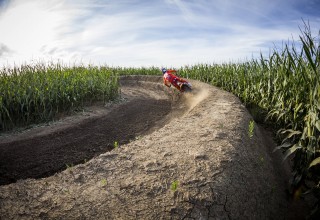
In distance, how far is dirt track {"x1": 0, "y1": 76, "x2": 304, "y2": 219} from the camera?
2.95m

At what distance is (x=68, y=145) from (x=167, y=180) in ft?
13.0

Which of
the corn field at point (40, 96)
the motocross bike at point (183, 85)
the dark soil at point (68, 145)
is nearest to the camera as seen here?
the dark soil at point (68, 145)

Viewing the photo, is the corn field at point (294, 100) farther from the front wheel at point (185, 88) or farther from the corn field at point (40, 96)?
the corn field at point (40, 96)

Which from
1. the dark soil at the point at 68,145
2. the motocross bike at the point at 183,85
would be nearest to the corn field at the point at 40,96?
the dark soil at the point at 68,145

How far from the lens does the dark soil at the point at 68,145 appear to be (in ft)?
17.4

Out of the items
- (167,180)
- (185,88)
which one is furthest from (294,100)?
(185,88)

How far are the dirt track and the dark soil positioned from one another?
5cm

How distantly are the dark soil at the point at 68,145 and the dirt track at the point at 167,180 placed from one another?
46 millimetres

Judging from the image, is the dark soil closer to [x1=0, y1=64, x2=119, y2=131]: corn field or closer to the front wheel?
[x1=0, y1=64, x2=119, y2=131]: corn field

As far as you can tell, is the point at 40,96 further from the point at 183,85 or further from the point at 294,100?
the point at 294,100

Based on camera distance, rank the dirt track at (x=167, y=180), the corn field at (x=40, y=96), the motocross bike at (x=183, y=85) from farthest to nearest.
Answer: the motocross bike at (x=183, y=85) < the corn field at (x=40, y=96) < the dirt track at (x=167, y=180)

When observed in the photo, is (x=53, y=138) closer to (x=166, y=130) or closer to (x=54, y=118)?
(x=54, y=118)

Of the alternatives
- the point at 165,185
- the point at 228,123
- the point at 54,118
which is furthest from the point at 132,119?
the point at 165,185

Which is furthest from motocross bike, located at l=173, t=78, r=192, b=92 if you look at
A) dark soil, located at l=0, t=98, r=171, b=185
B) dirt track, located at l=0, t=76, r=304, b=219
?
dirt track, located at l=0, t=76, r=304, b=219
